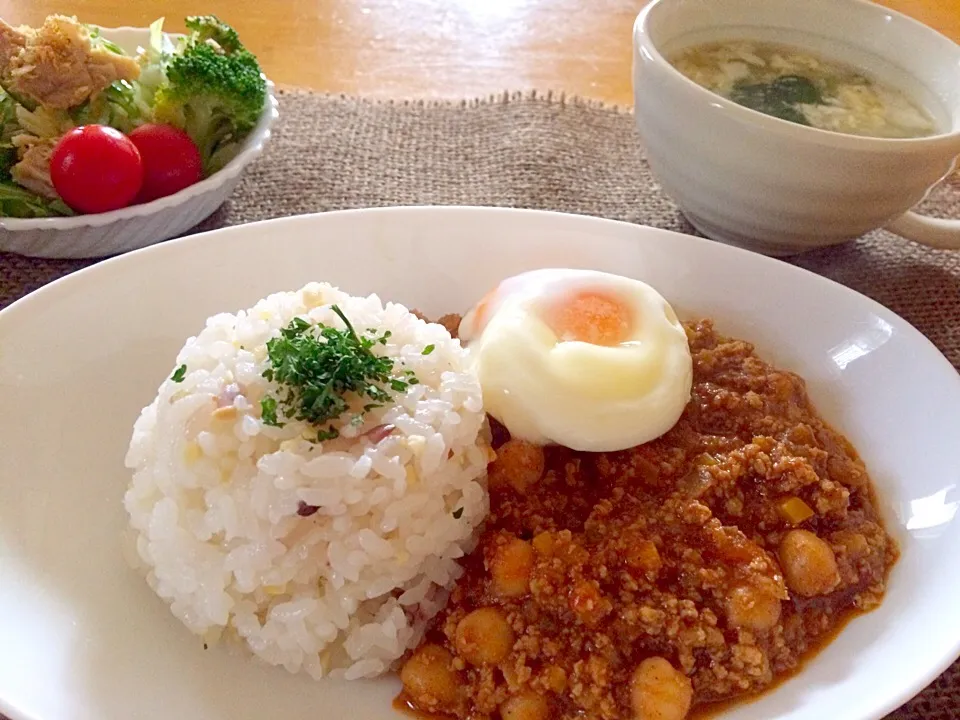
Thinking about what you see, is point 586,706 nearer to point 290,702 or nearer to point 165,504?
point 290,702

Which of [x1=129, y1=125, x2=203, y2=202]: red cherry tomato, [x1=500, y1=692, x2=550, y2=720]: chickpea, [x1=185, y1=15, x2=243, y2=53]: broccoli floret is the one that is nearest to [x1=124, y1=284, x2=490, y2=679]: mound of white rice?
[x1=500, y1=692, x2=550, y2=720]: chickpea

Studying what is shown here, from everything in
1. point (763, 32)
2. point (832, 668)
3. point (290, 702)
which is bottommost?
point (290, 702)

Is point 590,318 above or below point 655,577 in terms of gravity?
above

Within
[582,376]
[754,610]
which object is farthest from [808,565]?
[582,376]

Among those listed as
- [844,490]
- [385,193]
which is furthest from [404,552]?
[385,193]

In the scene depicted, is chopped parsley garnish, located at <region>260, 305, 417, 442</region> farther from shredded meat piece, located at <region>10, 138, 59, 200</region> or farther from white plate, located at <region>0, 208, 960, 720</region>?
shredded meat piece, located at <region>10, 138, 59, 200</region>

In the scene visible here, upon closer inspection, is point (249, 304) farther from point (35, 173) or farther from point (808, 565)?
point (808, 565)

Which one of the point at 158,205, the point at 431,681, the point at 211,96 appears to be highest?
the point at 211,96
